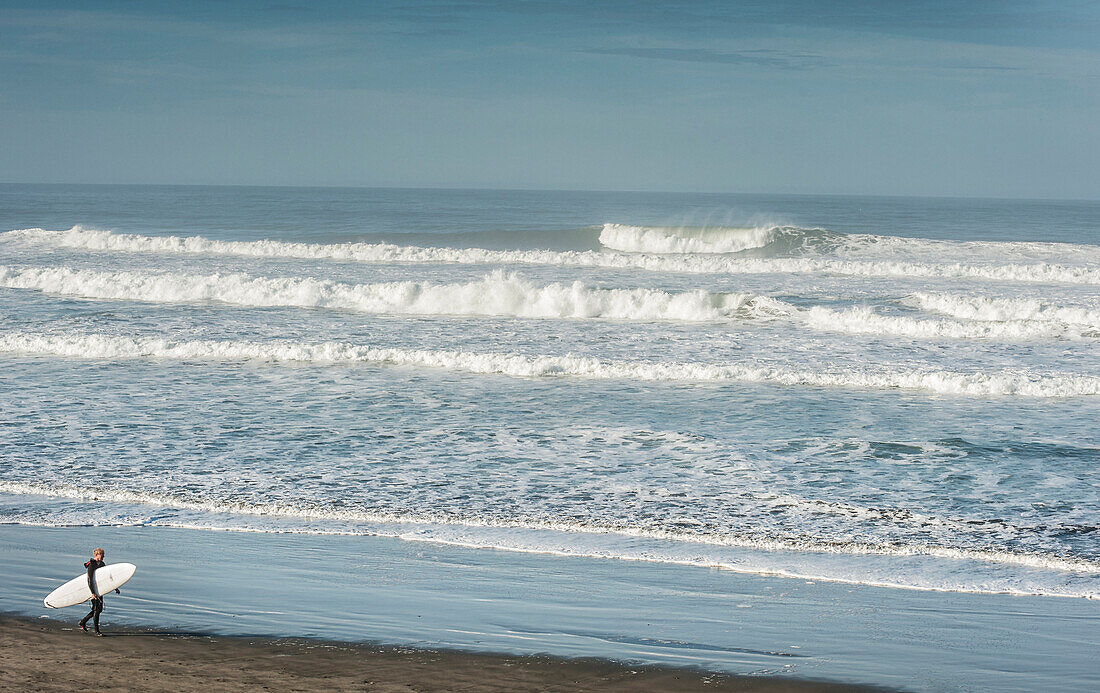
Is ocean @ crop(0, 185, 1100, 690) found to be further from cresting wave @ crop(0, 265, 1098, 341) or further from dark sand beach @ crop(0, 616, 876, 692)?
dark sand beach @ crop(0, 616, 876, 692)

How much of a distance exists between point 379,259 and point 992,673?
2999 centimetres

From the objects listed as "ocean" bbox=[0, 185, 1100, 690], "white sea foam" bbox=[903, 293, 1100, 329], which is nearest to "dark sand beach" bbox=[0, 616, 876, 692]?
"ocean" bbox=[0, 185, 1100, 690]

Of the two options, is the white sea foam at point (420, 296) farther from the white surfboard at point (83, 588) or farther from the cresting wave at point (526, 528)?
the white surfboard at point (83, 588)

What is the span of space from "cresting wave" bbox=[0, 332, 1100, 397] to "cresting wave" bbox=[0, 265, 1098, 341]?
4.34 m

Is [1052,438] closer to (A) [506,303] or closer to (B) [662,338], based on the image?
(B) [662,338]

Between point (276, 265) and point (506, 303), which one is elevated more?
point (276, 265)

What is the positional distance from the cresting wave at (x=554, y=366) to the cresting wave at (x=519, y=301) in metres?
4.34

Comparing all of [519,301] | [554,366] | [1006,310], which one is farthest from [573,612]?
[1006,310]

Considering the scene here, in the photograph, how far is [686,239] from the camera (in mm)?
42500

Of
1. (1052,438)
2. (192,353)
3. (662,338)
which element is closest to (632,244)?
(662,338)

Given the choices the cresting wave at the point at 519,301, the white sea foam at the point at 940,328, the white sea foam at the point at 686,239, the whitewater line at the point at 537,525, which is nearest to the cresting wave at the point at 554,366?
the white sea foam at the point at 940,328

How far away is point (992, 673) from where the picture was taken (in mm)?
4918

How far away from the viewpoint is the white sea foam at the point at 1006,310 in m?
19.5

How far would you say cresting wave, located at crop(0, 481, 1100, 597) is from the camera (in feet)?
22.4
